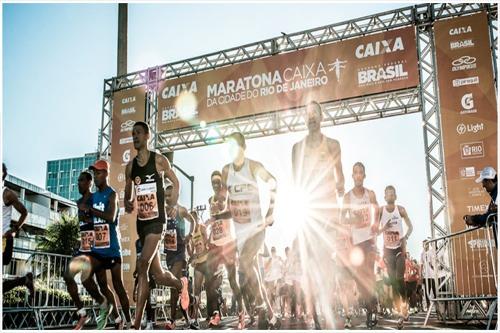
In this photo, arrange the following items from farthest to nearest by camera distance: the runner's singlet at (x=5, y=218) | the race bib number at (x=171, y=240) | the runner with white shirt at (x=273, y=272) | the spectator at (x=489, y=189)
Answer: the runner with white shirt at (x=273, y=272)
the race bib number at (x=171, y=240)
the runner's singlet at (x=5, y=218)
the spectator at (x=489, y=189)

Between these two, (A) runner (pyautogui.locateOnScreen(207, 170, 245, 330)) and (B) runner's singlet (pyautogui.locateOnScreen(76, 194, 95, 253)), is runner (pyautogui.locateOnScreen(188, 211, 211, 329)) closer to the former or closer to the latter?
(A) runner (pyautogui.locateOnScreen(207, 170, 245, 330))

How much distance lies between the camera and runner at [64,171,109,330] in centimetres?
563

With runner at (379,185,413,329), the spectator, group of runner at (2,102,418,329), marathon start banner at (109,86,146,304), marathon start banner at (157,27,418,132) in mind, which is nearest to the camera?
group of runner at (2,102,418,329)

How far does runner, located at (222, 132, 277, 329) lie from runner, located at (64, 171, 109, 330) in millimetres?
1620

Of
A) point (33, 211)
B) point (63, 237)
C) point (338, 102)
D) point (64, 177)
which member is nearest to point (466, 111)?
point (338, 102)

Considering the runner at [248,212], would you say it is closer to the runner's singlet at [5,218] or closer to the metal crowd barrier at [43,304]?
the runner's singlet at [5,218]

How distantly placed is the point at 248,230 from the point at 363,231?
1.56 metres

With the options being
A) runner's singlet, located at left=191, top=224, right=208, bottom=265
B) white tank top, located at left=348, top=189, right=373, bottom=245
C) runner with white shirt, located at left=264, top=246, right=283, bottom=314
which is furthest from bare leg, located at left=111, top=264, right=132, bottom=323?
runner with white shirt, located at left=264, top=246, right=283, bottom=314

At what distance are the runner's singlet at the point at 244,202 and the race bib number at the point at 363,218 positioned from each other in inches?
54.3

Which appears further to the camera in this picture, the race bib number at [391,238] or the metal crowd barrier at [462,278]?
the metal crowd barrier at [462,278]

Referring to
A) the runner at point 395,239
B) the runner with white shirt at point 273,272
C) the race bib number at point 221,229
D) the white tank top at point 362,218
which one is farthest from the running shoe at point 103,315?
the runner with white shirt at point 273,272

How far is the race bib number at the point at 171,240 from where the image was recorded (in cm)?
744

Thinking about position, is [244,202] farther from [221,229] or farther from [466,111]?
[466,111]

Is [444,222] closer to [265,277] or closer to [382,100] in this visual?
[382,100]
